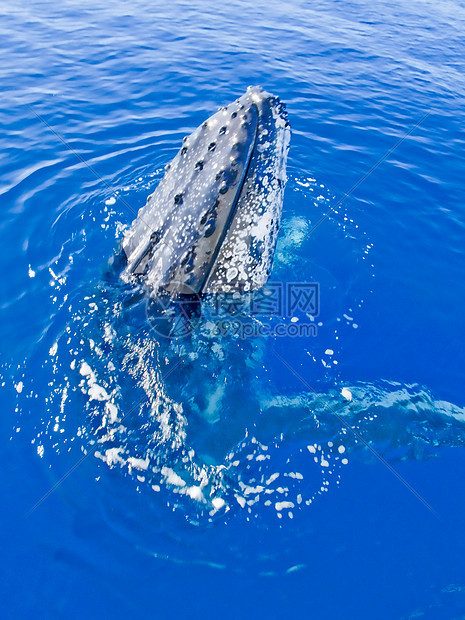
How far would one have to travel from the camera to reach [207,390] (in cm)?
597

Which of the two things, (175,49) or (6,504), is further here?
(175,49)

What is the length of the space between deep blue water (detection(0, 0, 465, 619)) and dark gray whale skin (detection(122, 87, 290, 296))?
2.41 feet

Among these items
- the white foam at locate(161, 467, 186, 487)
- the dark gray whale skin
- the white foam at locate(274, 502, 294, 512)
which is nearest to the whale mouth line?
the dark gray whale skin

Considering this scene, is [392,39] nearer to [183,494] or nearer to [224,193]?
[224,193]

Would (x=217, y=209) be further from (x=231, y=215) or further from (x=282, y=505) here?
(x=282, y=505)

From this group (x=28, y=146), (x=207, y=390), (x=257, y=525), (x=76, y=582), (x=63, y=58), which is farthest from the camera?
(x=63, y=58)

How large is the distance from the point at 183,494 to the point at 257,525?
96cm

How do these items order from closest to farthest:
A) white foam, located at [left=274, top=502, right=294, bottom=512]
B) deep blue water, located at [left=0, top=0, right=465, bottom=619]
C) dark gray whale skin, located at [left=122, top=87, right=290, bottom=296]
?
1. deep blue water, located at [left=0, top=0, right=465, bottom=619]
2. white foam, located at [left=274, top=502, right=294, bottom=512]
3. dark gray whale skin, located at [left=122, top=87, right=290, bottom=296]

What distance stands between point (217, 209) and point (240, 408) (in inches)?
105

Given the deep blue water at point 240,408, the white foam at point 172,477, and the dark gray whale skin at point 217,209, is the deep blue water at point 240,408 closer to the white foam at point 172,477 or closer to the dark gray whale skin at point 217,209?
the white foam at point 172,477

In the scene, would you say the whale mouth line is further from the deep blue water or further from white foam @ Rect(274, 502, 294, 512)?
white foam @ Rect(274, 502, 294, 512)

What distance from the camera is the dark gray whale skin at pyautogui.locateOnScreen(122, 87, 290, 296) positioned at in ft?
18.5

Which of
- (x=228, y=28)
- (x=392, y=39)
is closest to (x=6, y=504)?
(x=228, y=28)

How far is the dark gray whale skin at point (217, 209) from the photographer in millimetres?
5641
